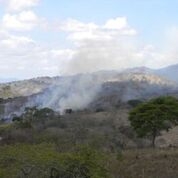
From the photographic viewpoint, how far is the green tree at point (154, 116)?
139 feet

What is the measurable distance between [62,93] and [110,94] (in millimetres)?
12322

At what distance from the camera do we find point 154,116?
1662 inches

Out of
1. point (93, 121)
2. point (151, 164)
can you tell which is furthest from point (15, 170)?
point (93, 121)

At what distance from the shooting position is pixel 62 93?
11862 centimetres

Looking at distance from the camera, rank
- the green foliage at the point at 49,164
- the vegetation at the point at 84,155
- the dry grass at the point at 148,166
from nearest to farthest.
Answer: the green foliage at the point at 49,164 → the vegetation at the point at 84,155 → the dry grass at the point at 148,166

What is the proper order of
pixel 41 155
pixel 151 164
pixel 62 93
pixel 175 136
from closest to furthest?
pixel 41 155, pixel 151 164, pixel 175 136, pixel 62 93

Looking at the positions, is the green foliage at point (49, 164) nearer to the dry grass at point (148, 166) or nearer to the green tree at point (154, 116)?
the dry grass at point (148, 166)

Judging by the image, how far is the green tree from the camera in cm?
4222

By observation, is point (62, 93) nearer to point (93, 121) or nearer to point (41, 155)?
point (93, 121)

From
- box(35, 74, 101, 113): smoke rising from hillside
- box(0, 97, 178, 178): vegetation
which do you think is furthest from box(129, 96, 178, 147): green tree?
box(35, 74, 101, 113): smoke rising from hillside

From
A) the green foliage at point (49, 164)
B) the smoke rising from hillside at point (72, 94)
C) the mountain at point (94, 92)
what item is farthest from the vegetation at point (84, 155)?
the smoke rising from hillside at point (72, 94)

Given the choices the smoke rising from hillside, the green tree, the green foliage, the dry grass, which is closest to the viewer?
the green foliage

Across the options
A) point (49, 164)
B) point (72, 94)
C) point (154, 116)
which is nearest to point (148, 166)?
point (49, 164)

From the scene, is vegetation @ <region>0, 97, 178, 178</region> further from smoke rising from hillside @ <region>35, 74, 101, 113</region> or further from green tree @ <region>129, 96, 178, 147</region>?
smoke rising from hillside @ <region>35, 74, 101, 113</region>
